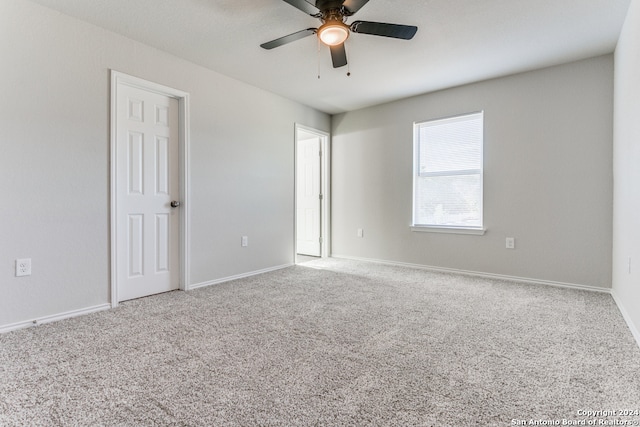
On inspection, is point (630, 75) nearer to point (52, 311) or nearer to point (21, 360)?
point (21, 360)

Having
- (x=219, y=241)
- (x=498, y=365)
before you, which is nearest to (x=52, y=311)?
(x=219, y=241)

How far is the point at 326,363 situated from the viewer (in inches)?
68.9

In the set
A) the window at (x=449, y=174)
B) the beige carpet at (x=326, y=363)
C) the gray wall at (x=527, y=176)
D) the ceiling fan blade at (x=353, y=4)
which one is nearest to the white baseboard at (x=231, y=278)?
the beige carpet at (x=326, y=363)

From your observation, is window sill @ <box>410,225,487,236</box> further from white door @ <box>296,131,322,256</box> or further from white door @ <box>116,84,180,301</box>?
white door @ <box>116,84,180,301</box>

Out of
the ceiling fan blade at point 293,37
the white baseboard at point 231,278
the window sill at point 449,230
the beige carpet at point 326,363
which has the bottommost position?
the beige carpet at point 326,363

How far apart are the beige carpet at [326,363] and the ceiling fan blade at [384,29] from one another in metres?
2.05

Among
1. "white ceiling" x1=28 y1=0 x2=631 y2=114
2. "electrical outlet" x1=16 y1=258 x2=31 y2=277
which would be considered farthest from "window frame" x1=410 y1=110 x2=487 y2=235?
"electrical outlet" x1=16 y1=258 x2=31 y2=277

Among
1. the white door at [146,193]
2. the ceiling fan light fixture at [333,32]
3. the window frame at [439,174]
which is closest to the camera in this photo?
the ceiling fan light fixture at [333,32]

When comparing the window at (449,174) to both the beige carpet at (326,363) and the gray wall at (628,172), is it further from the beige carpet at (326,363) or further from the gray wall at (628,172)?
the beige carpet at (326,363)

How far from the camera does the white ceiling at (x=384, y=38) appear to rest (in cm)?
239

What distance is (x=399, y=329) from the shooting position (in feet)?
7.36

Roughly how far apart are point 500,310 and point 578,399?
1289 millimetres

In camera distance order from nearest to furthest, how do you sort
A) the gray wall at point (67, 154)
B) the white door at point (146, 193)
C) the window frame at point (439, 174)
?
1. the gray wall at point (67, 154)
2. the white door at point (146, 193)
3. the window frame at point (439, 174)

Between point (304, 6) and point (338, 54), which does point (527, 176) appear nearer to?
point (338, 54)
